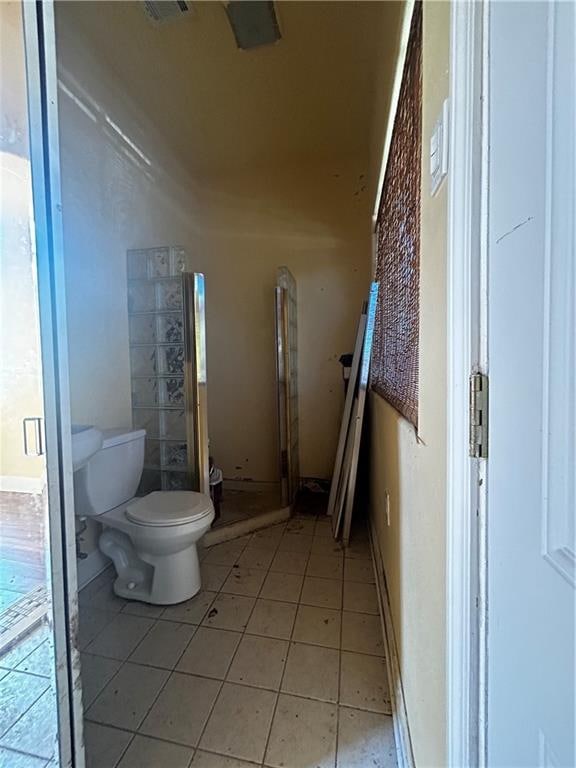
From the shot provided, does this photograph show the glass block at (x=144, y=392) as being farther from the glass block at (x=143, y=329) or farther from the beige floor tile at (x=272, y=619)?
the beige floor tile at (x=272, y=619)

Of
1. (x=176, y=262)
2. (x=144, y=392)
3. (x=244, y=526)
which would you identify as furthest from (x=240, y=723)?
(x=176, y=262)

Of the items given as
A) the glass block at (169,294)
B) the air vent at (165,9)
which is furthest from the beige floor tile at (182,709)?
the air vent at (165,9)

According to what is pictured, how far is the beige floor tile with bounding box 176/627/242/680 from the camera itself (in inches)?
Answer: 49.0

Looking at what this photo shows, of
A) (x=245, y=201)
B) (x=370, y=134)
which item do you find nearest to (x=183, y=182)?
(x=245, y=201)

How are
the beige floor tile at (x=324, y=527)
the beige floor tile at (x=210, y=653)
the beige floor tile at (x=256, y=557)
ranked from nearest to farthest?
1. the beige floor tile at (x=210, y=653)
2. the beige floor tile at (x=256, y=557)
3. the beige floor tile at (x=324, y=527)

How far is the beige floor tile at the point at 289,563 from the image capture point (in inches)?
72.2

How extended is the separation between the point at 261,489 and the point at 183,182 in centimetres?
267

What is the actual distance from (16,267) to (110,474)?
1197mm

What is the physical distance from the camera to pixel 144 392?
7.09 feet

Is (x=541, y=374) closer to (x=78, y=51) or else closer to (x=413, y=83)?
(x=413, y=83)

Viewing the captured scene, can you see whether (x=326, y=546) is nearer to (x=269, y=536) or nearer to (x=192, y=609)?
(x=269, y=536)

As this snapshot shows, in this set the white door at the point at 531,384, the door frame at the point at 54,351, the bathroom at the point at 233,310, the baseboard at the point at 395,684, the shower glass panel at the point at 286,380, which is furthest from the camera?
the shower glass panel at the point at 286,380

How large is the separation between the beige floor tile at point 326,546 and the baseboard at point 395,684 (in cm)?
37

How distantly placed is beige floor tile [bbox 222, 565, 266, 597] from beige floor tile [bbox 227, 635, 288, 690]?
28 centimetres
